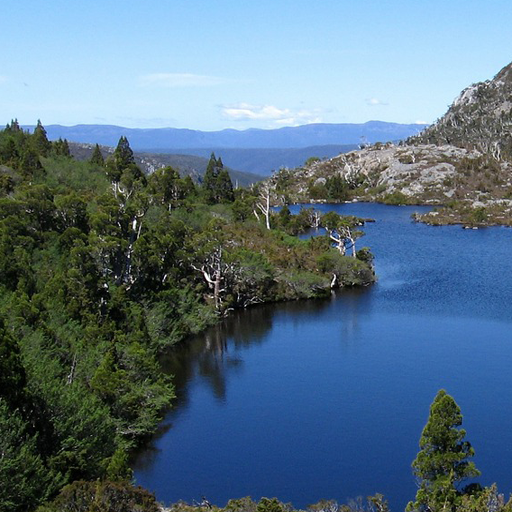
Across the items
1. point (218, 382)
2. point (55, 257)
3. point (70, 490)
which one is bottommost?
point (218, 382)

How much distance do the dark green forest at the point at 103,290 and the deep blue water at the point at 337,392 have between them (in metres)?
2.40

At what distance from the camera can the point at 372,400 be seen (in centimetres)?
3866

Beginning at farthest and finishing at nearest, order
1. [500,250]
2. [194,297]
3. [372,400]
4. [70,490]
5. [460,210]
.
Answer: [460,210]
[500,250]
[194,297]
[372,400]
[70,490]

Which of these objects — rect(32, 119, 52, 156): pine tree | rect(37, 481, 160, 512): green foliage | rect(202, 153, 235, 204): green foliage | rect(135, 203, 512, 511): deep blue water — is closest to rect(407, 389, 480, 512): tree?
rect(135, 203, 512, 511): deep blue water

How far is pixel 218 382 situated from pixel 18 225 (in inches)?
699

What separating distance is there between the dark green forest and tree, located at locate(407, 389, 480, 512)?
9623 millimetres

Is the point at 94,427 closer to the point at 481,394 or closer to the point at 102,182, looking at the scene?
the point at 481,394

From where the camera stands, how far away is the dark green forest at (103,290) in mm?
26703

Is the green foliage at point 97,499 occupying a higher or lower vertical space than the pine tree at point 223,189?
lower

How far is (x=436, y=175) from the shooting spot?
146 meters

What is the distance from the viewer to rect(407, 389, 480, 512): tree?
23.9 m

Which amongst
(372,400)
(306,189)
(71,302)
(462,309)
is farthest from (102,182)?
(306,189)

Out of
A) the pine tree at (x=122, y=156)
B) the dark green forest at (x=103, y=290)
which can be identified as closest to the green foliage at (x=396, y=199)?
the dark green forest at (x=103, y=290)

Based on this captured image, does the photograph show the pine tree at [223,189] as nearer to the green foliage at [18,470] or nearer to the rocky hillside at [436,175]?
the rocky hillside at [436,175]
